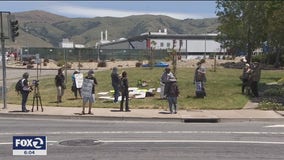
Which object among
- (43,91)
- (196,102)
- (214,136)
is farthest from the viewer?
(43,91)

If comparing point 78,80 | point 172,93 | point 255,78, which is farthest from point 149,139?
point 78,80

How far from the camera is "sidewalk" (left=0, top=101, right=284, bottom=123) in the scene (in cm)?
1959

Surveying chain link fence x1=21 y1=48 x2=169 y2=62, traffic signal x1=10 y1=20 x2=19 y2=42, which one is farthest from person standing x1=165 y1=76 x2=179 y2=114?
chain link fence x1=21 y1=48 x2=169 y2=62

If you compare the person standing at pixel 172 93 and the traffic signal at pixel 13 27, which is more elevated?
the traffic signal at pixel 13 27

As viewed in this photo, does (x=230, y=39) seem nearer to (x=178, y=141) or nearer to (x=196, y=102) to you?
(x=196, y=102)

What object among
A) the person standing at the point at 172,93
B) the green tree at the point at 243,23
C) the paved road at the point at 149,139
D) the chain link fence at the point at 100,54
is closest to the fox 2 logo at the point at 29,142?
the paved road at the point at 149,139

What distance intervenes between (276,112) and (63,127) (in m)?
8.84

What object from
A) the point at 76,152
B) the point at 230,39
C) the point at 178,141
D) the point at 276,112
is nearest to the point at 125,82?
the point at 276,112

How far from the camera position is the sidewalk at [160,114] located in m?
19.6

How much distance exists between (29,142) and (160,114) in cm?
1446

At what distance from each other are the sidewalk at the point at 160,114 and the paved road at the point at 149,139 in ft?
2.26

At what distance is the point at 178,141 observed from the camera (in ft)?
45.0

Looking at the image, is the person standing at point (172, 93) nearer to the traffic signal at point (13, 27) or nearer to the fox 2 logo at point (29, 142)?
the traffic signal at point (13, 27)

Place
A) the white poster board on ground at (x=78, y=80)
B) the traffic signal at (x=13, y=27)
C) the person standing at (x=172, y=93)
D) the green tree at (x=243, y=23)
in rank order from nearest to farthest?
the person standing at (x=172, y=93), the traffic signal at (x=13, y=27), the white poster board on ground at (x=78, y=80), the green tree at (x=243, y=23)
